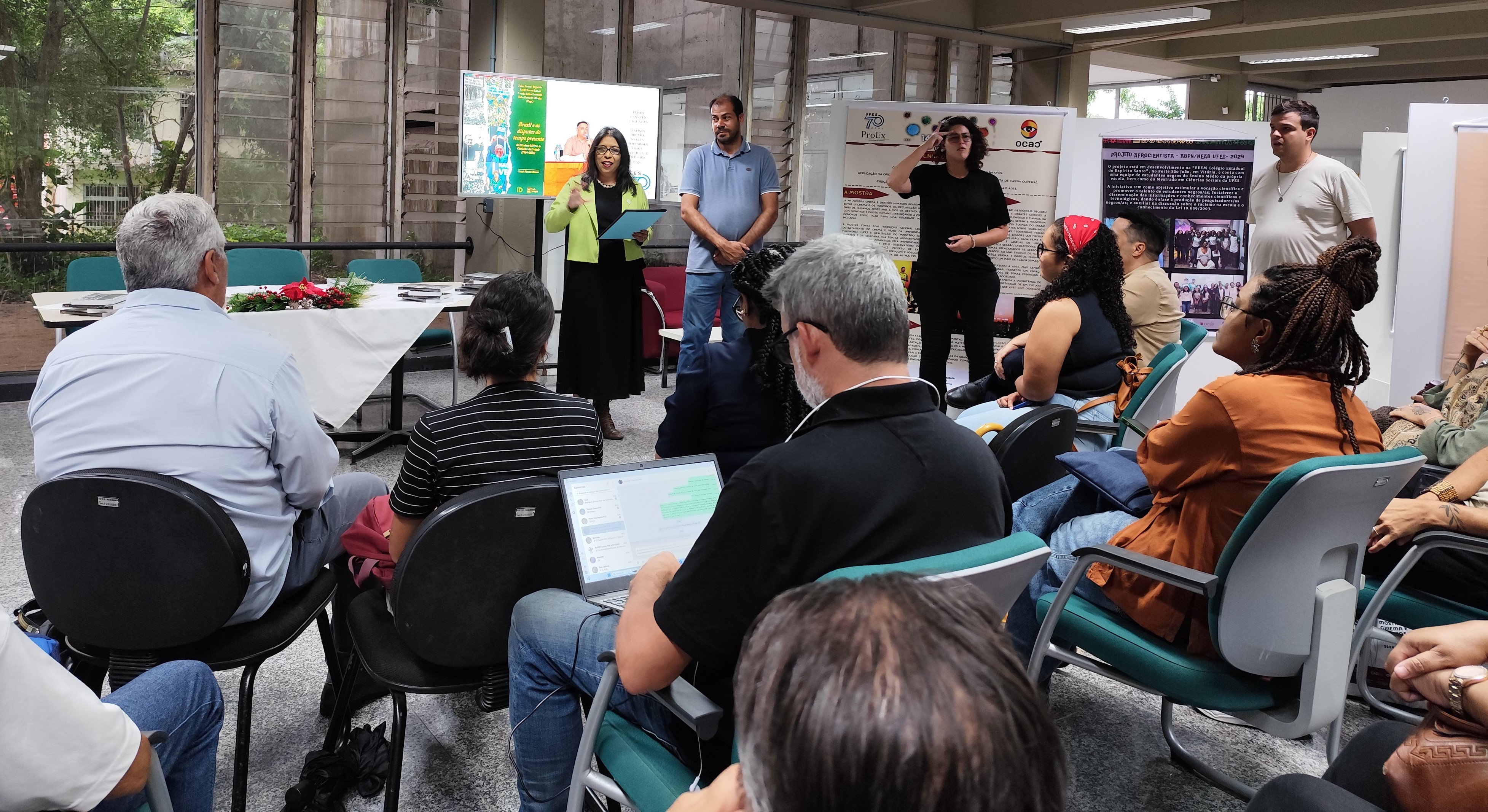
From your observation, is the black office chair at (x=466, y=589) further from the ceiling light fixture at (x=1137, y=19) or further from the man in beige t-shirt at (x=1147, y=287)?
the ceiling light fixture at (x=1137, y=19)

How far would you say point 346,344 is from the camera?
4.51m

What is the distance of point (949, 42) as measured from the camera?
1005cm

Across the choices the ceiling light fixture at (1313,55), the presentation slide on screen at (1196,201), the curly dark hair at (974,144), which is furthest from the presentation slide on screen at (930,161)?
the ceiling light fixture at (1313,55)

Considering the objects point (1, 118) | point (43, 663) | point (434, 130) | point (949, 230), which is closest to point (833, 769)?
point (43, 663)

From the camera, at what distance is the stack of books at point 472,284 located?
512 cm

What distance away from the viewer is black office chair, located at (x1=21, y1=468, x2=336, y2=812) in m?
1.82

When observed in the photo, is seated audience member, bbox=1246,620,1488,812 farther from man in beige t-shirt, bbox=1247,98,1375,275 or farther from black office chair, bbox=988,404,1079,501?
man in beige t-shirt, bbox=1247,98,1375,275

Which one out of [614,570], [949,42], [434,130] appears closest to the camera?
[614,570]

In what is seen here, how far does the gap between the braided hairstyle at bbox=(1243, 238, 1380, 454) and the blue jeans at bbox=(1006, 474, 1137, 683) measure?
1.63ft

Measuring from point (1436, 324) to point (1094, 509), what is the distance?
3.55 metres

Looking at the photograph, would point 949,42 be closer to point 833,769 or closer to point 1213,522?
point 1213,522

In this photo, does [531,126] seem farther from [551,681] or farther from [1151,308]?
[551,681]

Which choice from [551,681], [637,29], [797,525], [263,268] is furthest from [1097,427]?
[637,29]

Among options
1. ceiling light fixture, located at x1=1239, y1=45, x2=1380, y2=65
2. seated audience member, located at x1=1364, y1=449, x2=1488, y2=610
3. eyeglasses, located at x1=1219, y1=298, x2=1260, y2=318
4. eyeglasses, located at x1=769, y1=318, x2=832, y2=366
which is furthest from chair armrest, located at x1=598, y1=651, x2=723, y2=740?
ceiling light fixture, located at x1=1239, y1=45, x2=1380, y2=65
